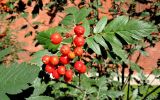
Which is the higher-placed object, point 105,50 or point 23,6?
point 23,6

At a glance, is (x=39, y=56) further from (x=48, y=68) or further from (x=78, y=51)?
(x=78, y=51)

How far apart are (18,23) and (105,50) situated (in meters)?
7.42

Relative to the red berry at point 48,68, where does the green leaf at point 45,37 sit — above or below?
above

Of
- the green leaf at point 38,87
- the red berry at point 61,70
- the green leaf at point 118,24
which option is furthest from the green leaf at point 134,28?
the green leaf at point 38,87

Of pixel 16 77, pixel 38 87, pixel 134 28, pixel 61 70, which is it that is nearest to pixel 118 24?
pixel 134 28

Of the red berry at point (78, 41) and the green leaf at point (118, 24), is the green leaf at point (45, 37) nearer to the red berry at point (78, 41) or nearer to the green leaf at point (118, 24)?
the red berry at point (78, 41)

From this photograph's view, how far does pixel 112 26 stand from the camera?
1734 mm

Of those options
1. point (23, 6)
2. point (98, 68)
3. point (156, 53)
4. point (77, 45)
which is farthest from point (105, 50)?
point (156, 53)

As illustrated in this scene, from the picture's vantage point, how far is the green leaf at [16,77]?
49.5 inches

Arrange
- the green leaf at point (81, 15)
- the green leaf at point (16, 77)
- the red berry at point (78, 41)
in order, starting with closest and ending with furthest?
the green leaf at point (16, 77) → the red berry at point (78, 41) → the green leaf at point (81, 15)

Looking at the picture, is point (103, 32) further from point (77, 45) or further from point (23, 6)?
point (23, 6)

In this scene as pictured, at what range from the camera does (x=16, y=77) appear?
1314 millimetres

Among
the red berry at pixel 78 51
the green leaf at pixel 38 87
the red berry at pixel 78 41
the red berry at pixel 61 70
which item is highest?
the red berry at pixel 78 41

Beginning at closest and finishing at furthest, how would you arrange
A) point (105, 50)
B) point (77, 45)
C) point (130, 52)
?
1. point (77, 45)
2. point (105, 50)
3. point (130, 52)
